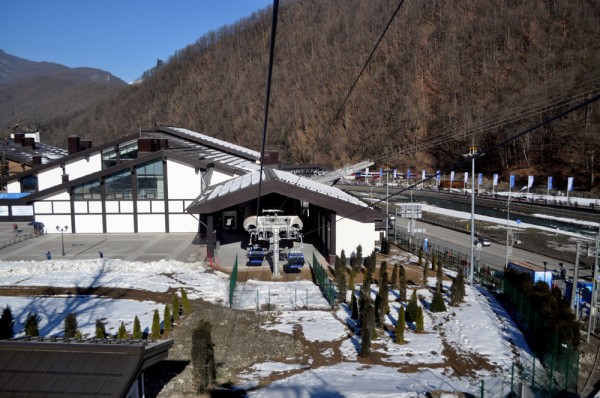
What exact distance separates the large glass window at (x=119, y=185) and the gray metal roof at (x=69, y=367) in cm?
2265

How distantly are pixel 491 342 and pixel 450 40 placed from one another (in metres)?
74.9

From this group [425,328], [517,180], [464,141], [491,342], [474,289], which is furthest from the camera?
[464,141]

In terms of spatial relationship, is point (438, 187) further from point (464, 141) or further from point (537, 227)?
point (537, 227)

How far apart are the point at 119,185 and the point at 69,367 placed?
77.7ft

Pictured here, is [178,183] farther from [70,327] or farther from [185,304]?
[70,327]

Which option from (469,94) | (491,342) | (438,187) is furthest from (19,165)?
(469,94)

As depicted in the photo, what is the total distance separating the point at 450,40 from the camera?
3086 inches

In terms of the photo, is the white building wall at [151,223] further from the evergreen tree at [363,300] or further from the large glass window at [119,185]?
the evergreen tree at [363,300]

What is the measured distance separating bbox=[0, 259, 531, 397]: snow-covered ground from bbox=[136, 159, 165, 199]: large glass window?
351 inches

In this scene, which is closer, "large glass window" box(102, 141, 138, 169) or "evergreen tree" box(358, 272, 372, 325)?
"evergreen tree" box(358, 272, 372, 325)

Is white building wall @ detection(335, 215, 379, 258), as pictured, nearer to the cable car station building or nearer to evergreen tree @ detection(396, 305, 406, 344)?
the cable car station building

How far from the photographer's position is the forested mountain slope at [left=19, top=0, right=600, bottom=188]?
188 feet

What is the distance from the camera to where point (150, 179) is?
28875 millimetres

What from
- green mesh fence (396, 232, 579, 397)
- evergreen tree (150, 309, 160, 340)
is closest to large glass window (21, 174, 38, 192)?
evergreen tree (150, 309, 160, 340)
